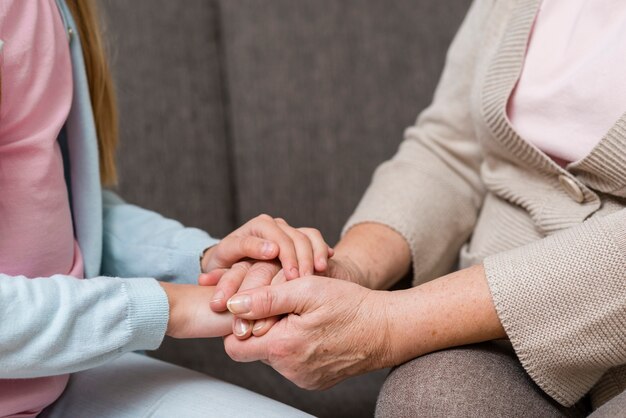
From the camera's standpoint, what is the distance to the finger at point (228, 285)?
34.9 inches

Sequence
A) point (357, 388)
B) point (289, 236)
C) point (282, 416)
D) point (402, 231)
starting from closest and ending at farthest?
1. point (282, 416)
2. point (289, 236)
3. point (402, 231)
4. point (357, 388)

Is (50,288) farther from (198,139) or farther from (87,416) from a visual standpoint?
(198,139)

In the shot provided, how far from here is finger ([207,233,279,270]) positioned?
0.94 m

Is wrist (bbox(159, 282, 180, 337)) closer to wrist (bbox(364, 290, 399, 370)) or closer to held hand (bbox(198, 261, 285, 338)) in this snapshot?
held hand (bbox(198, 261, 285, 338))

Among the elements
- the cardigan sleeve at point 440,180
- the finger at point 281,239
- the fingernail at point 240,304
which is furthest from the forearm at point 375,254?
the fingernail at point 240,304

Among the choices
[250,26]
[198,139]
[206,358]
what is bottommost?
[206,358]

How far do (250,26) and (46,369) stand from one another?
2.91ft

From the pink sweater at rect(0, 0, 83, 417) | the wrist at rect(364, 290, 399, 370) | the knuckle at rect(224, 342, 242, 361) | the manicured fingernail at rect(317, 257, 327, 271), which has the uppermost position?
the pink sweater at rect(0, 0, 83, 417)

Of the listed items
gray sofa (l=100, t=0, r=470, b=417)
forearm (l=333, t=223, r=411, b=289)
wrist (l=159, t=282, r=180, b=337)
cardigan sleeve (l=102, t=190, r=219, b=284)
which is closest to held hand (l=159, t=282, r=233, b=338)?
wrist (l=159, t=282, r=180, b=337)

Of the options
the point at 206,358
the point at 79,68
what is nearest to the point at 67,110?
the point at 79,68

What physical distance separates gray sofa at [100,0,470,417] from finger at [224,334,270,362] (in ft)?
1.81

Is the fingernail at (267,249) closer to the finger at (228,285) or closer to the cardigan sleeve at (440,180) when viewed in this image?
the finger at (228,285)

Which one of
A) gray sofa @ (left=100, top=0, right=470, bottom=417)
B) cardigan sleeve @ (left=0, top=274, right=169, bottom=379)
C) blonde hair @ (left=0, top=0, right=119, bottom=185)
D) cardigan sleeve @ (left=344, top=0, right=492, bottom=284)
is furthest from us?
gray sofa @ (left=100, top=0, right=470, bottom=417)

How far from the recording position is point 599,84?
91 cm
